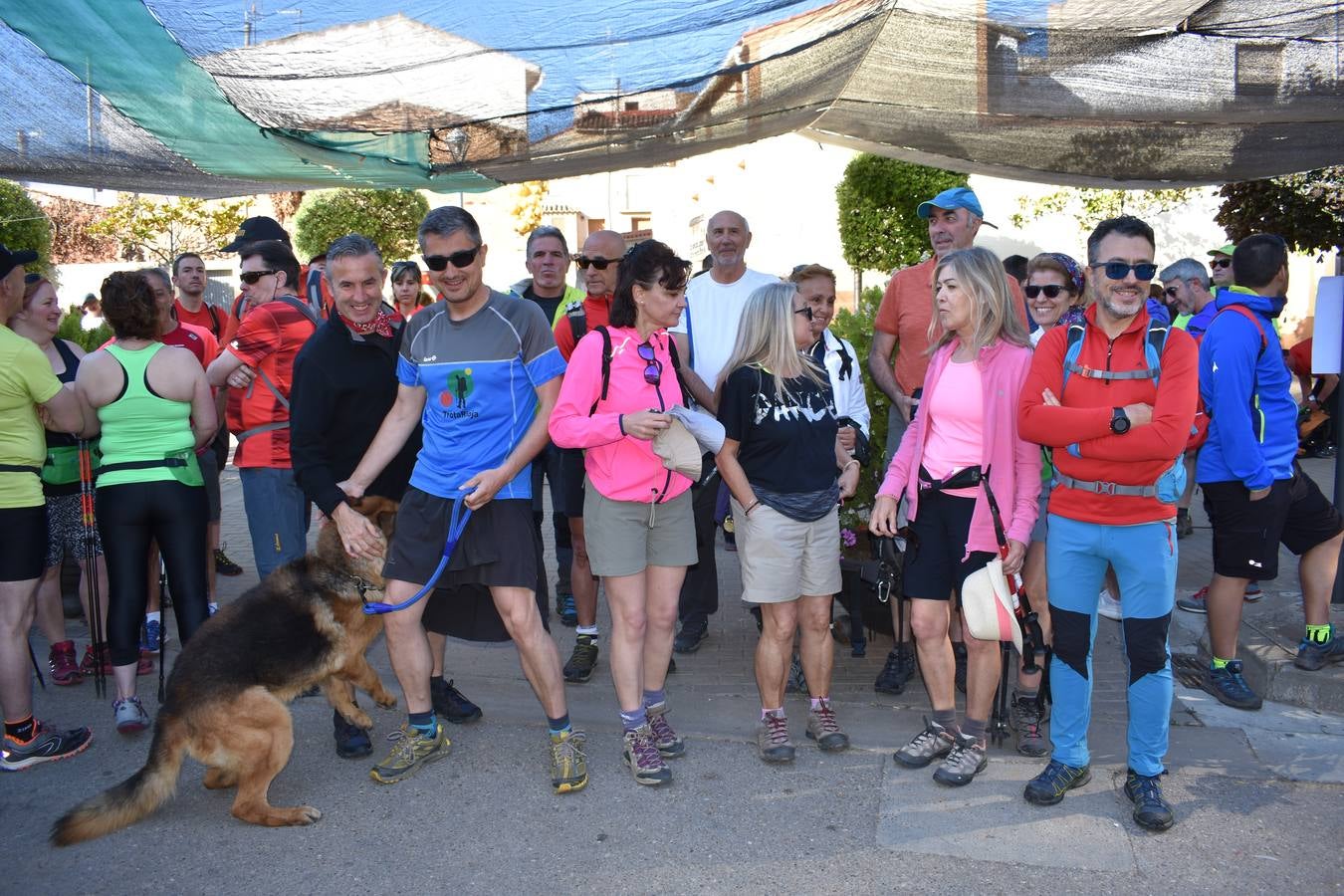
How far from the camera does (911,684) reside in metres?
5.47

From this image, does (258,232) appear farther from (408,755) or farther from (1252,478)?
(1252,478)

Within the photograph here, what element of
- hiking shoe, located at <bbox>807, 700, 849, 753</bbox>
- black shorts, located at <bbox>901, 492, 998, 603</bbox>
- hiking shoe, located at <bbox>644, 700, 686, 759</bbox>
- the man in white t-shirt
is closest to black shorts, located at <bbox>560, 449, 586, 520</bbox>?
the man in white t-shirt

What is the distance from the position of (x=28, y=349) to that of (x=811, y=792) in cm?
385

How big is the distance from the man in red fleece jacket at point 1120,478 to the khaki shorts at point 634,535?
4.78ft

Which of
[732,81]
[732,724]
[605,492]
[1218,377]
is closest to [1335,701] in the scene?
[1218,377]

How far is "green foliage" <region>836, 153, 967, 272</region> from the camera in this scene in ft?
54.1

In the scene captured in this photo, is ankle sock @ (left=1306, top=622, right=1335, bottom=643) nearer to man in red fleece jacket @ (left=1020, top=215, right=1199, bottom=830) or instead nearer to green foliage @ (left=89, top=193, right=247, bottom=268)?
man in red fleece jacket @ (left=1020, top=215, right=1199, bottom=830)

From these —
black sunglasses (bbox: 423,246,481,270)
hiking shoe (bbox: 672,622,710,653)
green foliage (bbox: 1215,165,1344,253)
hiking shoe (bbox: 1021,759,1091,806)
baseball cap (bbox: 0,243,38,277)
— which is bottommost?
hiking shoe (bbox: 1021,759,1091,806)

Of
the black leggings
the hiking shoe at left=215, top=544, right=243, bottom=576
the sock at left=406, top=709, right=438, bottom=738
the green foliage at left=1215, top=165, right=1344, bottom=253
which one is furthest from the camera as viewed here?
the green foliage at left=1215, top=165, right=1344, bottom=253

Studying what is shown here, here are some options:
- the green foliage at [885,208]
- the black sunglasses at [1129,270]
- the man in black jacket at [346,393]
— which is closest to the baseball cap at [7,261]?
the man in black jacket at [346,393]

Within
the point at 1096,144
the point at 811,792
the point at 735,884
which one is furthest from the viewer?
the point at 1096,144

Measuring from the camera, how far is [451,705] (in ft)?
16.7

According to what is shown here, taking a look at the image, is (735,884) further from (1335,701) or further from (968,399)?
(1335,701)

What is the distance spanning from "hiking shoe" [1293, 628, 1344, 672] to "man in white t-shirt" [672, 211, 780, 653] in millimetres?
2995
